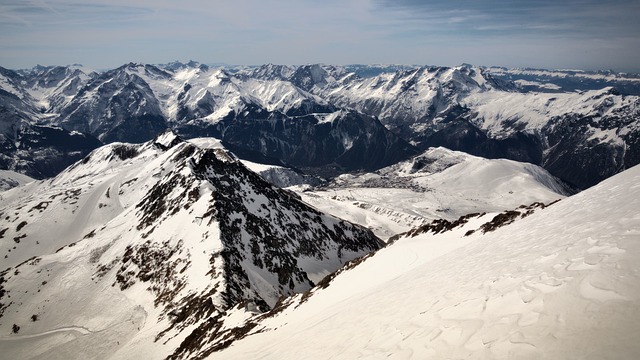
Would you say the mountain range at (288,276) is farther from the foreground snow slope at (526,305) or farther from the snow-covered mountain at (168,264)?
the snow-covered mountain at (168,264)

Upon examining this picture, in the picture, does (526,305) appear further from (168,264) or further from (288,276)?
(288,276)

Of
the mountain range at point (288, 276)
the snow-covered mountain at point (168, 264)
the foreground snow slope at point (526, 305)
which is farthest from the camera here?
the snow-covered mountain at point (168, 264)

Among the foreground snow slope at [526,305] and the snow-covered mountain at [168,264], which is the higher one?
the foreground snow slope at [526,305]

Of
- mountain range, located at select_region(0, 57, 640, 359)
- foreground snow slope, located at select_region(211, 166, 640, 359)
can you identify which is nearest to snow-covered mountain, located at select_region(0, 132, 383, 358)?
mountain range, located at select_region(0, 57, 640, 359)

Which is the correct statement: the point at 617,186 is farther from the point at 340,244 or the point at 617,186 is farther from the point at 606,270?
the point at 340,244

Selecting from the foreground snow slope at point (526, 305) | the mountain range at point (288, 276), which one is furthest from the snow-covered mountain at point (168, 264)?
the foreground snow slope at point (526, 305)

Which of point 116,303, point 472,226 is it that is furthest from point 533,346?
point 116,303

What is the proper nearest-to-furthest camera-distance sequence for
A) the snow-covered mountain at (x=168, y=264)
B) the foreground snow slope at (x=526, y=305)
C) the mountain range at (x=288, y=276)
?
1. the foreground snow slope at (x=526, y=305)
2. the mountain range at (x=288, y=276)
3. the snow-covered mountain at (x=168, y=264)
